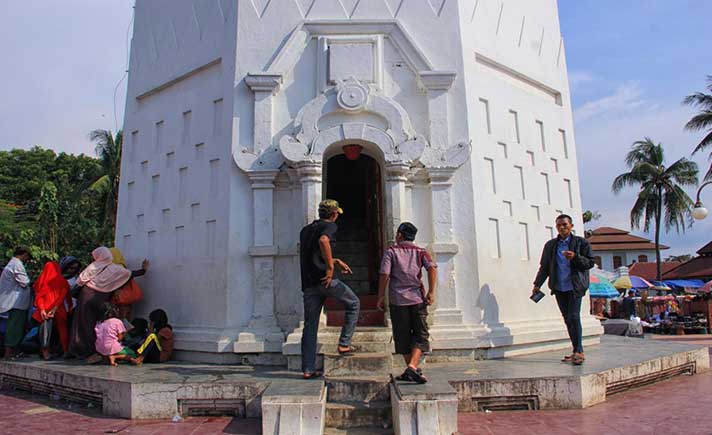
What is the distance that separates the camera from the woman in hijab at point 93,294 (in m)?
8.37

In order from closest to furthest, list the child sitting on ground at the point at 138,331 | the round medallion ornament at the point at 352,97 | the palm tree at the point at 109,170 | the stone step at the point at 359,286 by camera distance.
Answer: the round medallion ornament at the point at 352,97, the child sitting on ground at the point at 138,331, the stone step at the point at 359,286, the palm tree at the point at 109,170

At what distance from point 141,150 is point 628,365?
8680mm

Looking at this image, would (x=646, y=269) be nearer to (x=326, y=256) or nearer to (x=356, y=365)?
(x=356, y=365)

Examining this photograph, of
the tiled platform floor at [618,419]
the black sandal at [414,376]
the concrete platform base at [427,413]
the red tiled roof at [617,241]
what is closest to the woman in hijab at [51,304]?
the black sandal at [414,376]

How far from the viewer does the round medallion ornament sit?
804 centimetres

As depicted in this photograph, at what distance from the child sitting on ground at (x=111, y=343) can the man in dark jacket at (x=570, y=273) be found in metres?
5.87

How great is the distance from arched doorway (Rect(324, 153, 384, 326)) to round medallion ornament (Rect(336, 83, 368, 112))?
1109 millimetres

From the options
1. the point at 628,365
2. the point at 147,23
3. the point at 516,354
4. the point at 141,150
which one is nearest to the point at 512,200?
the point at 516,354

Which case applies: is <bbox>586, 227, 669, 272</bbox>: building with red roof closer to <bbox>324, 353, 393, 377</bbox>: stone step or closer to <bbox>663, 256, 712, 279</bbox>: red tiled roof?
<bbox>663, 256, 712, 279</bbox>: red tiled roof

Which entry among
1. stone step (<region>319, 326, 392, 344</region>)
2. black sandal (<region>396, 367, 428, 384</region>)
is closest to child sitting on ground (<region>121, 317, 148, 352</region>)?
stone step (<region>319, 326, 392, 344</region>)

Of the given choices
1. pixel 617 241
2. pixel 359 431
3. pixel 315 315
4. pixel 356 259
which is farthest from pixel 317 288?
pixel 617 241

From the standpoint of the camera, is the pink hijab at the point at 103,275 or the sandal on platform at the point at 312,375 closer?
the sandal on platform at the point at 312,375

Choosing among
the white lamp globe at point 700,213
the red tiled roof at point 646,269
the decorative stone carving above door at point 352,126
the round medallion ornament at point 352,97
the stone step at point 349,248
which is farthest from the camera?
the red tiled roof at point 646,269

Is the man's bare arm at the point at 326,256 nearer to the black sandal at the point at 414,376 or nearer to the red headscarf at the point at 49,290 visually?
the black sandal at the point at 414,376
